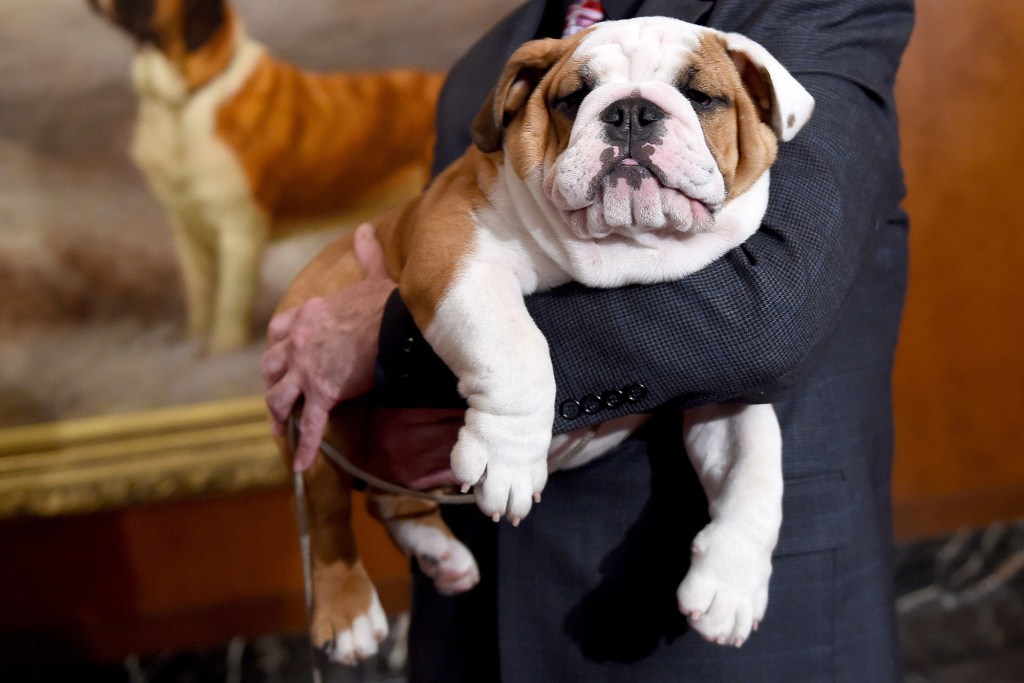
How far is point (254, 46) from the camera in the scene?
6.83ft

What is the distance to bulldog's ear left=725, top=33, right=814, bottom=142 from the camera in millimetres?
876

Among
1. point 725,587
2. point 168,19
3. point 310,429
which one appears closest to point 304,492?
point 310,429

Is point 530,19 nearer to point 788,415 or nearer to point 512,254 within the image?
point 512,254

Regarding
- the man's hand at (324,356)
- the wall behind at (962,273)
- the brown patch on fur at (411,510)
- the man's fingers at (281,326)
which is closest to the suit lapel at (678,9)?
the man's hand at (324,356)

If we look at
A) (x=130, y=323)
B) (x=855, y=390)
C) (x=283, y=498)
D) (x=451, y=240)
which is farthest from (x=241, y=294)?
(x=855, y=390)

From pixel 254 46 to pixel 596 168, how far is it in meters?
1.52

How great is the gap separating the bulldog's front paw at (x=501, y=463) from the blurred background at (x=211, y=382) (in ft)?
3.54

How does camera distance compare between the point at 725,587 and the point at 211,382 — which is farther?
the point at 211,382

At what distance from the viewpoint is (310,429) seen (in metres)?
1.04

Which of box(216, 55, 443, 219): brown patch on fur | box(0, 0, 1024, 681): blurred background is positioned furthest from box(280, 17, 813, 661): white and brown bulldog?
box(216, 55, 443, 219): brown patch on fur

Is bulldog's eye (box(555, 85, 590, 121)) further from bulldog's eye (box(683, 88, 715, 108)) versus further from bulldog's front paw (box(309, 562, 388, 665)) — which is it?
bulldog's front paw (box(309, 562, 388, 665))

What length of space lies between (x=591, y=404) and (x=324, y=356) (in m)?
0.35

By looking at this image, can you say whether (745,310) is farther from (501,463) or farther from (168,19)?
(168,19)

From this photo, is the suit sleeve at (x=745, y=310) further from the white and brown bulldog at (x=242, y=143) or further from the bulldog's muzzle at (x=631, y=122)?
the white and brown bulldog at (x=242, y=143)
